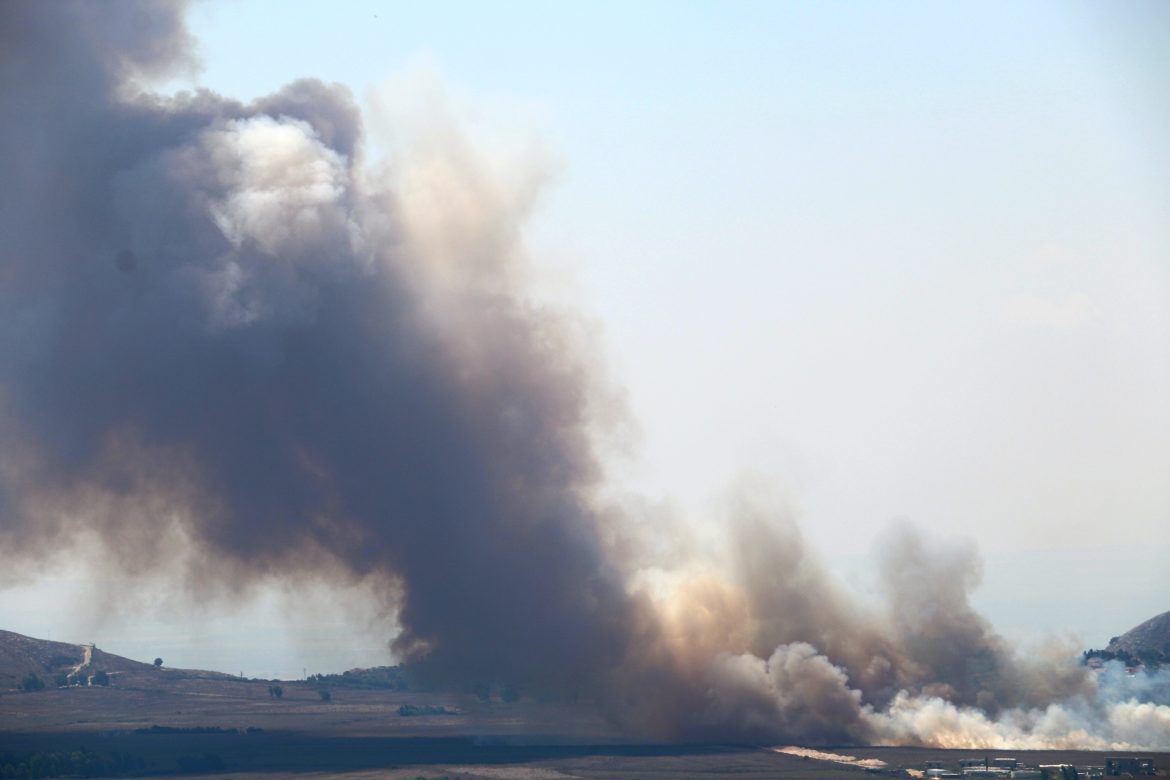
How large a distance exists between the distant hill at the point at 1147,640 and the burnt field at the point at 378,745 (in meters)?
75.5

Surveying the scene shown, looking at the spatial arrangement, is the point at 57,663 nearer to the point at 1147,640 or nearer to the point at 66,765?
the point at 66,765

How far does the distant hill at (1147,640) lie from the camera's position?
17588 centimetres

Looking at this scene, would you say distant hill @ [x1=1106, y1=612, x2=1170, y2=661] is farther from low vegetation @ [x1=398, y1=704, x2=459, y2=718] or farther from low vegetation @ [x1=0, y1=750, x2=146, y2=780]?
low vegetation @ [x1=0, y1=750, x2=146, y2=780]

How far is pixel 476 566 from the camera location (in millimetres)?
118688

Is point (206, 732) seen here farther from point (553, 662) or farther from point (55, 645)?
point (55, 645)

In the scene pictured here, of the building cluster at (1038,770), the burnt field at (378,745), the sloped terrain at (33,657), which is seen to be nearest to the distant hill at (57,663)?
the sloped terrain at (33,657)

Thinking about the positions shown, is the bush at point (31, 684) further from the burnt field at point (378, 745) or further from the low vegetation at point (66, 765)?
the low vegetation at point (66, 765)

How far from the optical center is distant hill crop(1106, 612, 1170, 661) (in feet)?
577

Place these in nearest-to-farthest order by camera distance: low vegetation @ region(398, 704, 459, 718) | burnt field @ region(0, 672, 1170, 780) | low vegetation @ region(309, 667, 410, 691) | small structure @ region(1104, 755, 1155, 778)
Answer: small structure @ region(1104, 755, 1155, 778), burnt field @ region(0, 672, 1170, 780), low vegetation @ region(398, 704, 459, 718), low vegetation @ region(309, 667, 410, 691)

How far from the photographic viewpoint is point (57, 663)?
17700 centimetres

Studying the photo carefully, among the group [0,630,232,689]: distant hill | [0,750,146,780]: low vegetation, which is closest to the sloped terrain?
[0,630,232,689]: distant hill

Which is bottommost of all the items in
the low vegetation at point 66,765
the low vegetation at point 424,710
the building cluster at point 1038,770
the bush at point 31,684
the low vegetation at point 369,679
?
the low vegetation at point 66,765

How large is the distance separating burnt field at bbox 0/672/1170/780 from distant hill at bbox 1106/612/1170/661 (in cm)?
7549

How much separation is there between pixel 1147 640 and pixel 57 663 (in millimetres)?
129092
